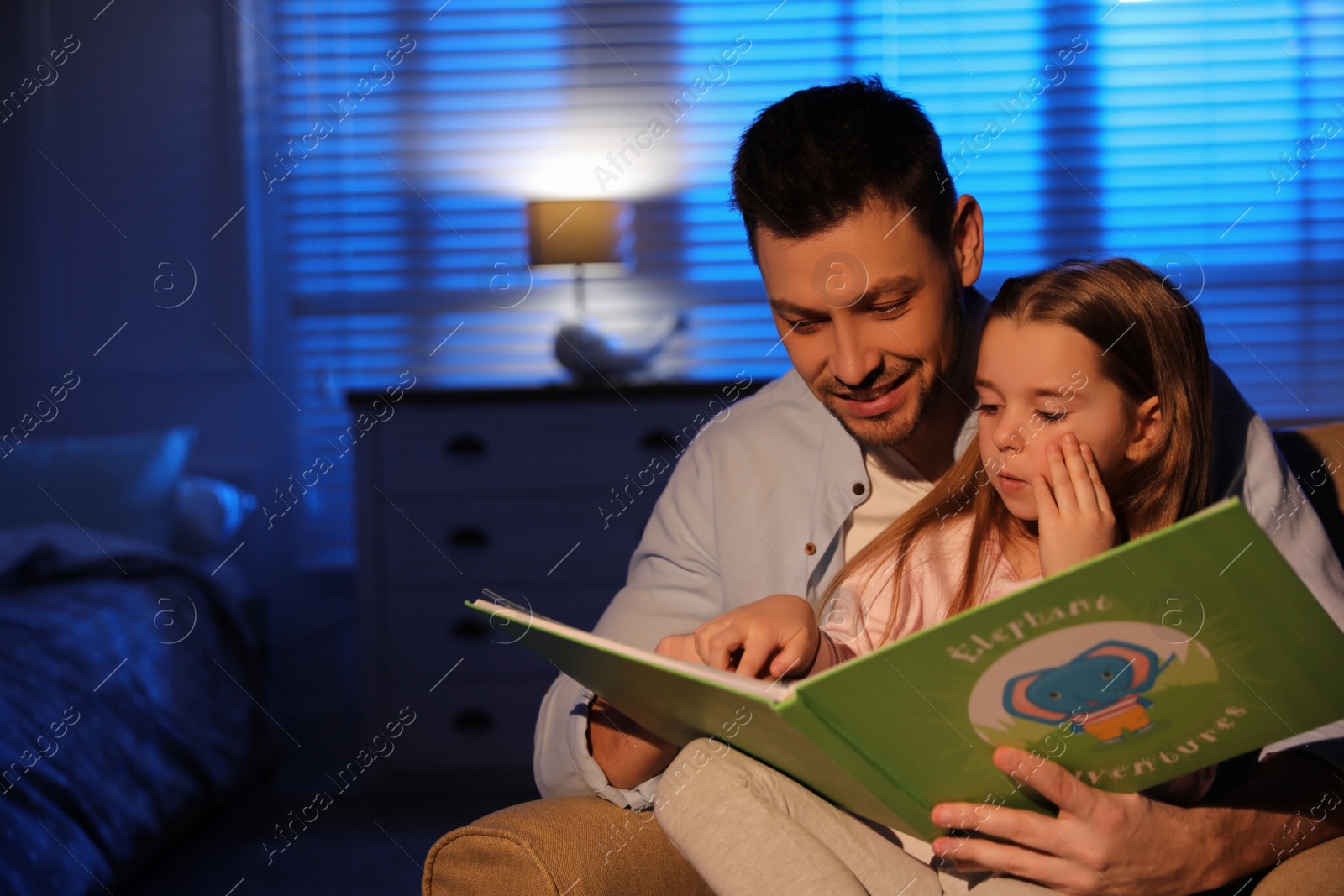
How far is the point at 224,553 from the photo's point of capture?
2963mm

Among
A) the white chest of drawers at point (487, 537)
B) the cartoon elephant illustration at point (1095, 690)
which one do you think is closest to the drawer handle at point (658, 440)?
the white chest of drawers at point (487, 537)

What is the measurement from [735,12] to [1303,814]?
2.67 metres

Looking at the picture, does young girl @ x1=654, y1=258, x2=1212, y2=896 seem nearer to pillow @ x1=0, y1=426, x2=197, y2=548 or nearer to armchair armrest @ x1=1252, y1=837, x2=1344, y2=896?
armchair armrest @ x1=1252, y1=837, x2=1344, y2=896

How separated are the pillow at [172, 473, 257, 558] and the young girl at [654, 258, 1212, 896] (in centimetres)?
203

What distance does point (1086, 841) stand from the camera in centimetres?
73

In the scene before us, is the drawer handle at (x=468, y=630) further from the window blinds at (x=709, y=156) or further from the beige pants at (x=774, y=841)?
the beige pants at (x=774, y=841)

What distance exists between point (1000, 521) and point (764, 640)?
15.7 inches

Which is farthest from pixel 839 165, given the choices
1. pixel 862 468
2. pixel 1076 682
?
pixel 1076 682

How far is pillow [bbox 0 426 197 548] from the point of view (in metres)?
2.57

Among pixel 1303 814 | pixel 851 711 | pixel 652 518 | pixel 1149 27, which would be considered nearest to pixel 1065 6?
pixel 1149 27

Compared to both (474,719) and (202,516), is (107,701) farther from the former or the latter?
(202,516)

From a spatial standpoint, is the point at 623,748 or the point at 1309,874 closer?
the point at 1309,874

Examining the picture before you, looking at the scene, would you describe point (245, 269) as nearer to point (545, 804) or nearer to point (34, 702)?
point (34, 702)

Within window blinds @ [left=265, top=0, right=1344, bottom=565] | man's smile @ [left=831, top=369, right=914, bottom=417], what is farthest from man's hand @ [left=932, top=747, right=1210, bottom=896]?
window blinds @ [left=265, top=0, right=1344, bottom=565]
